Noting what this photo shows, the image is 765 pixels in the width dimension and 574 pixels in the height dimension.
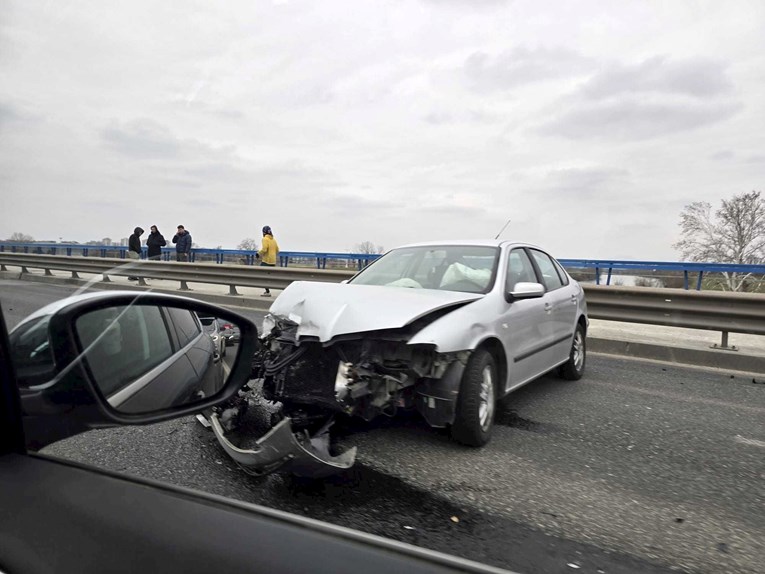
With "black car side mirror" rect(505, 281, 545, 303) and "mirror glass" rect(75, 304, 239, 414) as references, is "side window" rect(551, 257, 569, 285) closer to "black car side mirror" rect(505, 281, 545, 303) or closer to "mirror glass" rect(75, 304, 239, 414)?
"black car side mirror" rect(505, 281, 545, 303)

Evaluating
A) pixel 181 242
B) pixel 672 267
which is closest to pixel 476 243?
pixel 181 242

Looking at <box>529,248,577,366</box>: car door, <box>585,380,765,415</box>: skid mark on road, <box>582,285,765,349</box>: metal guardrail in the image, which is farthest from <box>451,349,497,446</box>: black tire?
<box>582,285,765,349</box>: metal guardrail

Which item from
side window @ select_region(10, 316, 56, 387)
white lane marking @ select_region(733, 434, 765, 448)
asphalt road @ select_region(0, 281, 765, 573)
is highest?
side window @ select_region(10, 316, 56, 387)

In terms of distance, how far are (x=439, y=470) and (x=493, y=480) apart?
30 centimetres

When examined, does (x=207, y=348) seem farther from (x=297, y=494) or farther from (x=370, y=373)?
(x=370, y=373)

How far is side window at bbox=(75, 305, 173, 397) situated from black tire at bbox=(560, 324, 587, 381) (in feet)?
14.4

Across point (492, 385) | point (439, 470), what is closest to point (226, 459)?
point (439, 470)

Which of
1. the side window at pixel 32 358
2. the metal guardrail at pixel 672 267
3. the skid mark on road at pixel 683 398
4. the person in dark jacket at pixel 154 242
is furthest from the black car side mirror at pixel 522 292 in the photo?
the metal guardrail at pixel 672 267

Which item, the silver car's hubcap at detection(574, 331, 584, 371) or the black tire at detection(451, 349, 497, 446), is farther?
the silver car's hubcap at detection(574, 331, 584, 371)

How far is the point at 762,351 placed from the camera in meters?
6.58

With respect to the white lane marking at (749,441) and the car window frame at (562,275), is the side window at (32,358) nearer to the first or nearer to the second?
the white lane marking at (749,441)

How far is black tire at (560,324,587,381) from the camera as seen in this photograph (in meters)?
5.13

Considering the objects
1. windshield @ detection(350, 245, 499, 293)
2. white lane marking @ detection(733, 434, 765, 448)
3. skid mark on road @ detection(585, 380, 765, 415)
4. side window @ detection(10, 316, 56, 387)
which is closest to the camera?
side window @ detection(10, 316, 56, 387)

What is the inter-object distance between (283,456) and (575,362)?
3.77 meters
